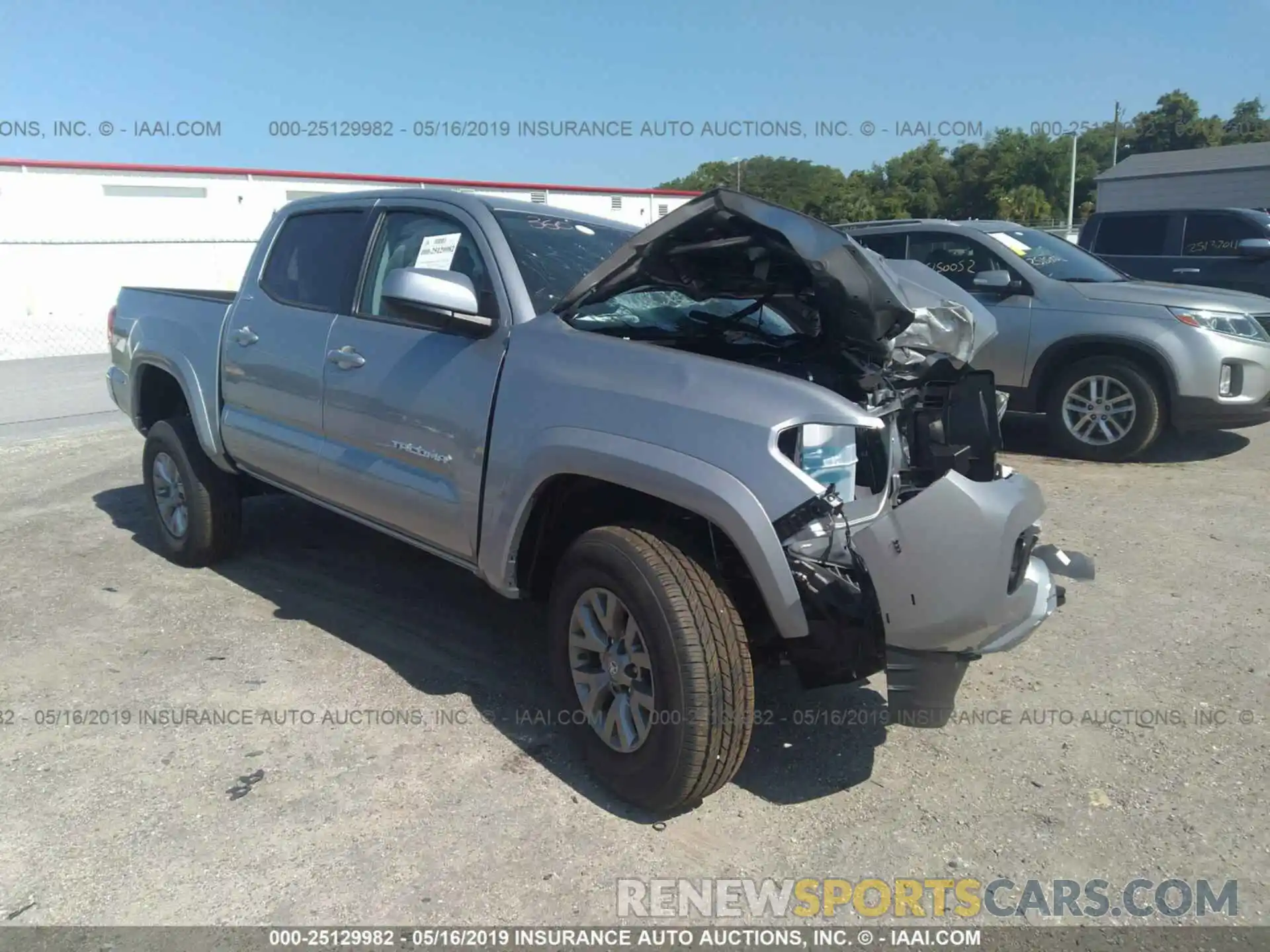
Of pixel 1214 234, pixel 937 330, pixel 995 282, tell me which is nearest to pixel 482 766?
pixel 937 330

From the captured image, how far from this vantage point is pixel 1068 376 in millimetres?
7887

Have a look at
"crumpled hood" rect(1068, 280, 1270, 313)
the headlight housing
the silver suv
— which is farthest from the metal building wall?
the headlight housing

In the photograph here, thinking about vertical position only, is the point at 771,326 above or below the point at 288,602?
above

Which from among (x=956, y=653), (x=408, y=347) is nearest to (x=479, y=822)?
(x=956, y=653)

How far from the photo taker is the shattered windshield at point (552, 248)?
376cm

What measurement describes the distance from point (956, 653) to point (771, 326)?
165cm

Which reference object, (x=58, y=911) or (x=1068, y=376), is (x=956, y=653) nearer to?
(x=58, y=911)

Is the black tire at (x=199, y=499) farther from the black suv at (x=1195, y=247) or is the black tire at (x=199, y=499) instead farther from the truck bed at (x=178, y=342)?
the black suv at (x=1195, y=247)

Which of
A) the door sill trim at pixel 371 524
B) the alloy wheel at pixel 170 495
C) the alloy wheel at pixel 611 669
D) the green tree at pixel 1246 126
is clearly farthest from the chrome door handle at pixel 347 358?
the green tree at pixel 1246 126

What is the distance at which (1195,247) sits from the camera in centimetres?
1115

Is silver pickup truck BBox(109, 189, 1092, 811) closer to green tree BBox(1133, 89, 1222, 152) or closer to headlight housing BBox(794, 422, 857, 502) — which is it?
headlight housing BBox(794, 422, 857, 502)

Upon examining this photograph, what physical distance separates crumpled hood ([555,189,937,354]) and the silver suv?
4.37 metres

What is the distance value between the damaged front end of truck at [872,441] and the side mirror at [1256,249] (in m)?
8.70

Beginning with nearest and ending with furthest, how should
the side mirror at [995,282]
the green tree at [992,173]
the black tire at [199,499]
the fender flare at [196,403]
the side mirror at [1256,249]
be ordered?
the fender flare at [196,403] → the black tire at [199,499] → the side mirror at [995,282] → the side mirror at [1256,249] → the green tree at [992,173]
